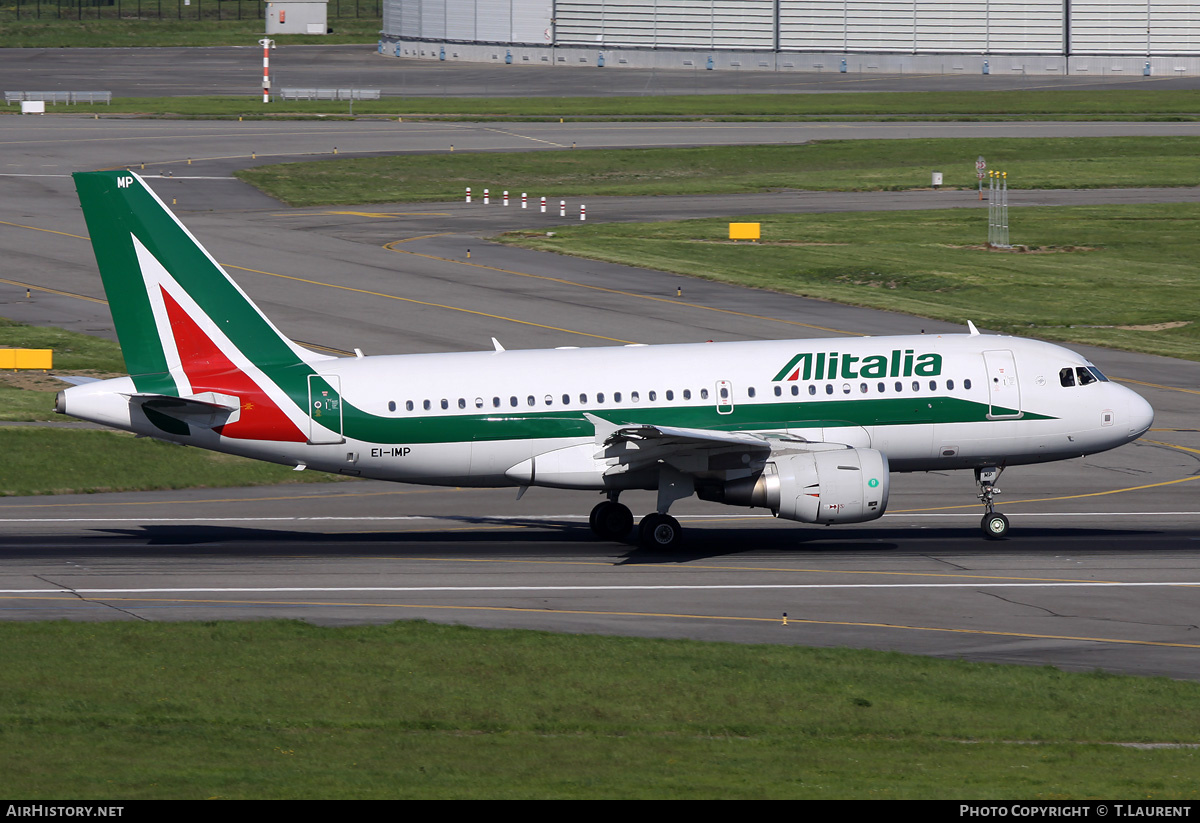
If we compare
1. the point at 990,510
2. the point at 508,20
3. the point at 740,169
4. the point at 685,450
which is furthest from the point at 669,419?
the point at 508,20

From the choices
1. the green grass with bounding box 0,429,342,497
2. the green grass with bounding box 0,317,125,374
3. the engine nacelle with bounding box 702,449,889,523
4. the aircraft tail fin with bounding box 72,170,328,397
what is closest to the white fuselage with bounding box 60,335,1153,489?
the aircraft tail fin with bounding box 72,170,328,397

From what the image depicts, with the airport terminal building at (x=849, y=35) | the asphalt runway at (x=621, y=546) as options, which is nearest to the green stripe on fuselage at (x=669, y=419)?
the asphalt runway at (x=621, y=546)

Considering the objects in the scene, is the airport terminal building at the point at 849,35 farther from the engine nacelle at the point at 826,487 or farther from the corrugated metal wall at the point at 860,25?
the engine nacelle at the point at 826,487

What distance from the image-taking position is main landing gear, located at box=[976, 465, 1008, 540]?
128 feet

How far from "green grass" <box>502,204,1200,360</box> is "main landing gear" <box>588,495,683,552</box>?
32613 millimetres

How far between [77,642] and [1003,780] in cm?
1732

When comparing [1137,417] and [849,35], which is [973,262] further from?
[849,35]

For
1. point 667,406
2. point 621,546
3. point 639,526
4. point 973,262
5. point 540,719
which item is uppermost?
point 973,262

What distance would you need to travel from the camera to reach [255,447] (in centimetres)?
3719

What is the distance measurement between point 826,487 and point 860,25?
516 ft

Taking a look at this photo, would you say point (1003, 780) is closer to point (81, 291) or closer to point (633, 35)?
point (81, 291)

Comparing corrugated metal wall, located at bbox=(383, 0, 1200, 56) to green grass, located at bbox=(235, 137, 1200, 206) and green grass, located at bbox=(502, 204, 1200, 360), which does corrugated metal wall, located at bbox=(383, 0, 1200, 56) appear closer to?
green grass, located at bbox=(235, 137, 1200, 206)

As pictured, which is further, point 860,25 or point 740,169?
point 860,25

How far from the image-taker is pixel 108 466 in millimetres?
47844
